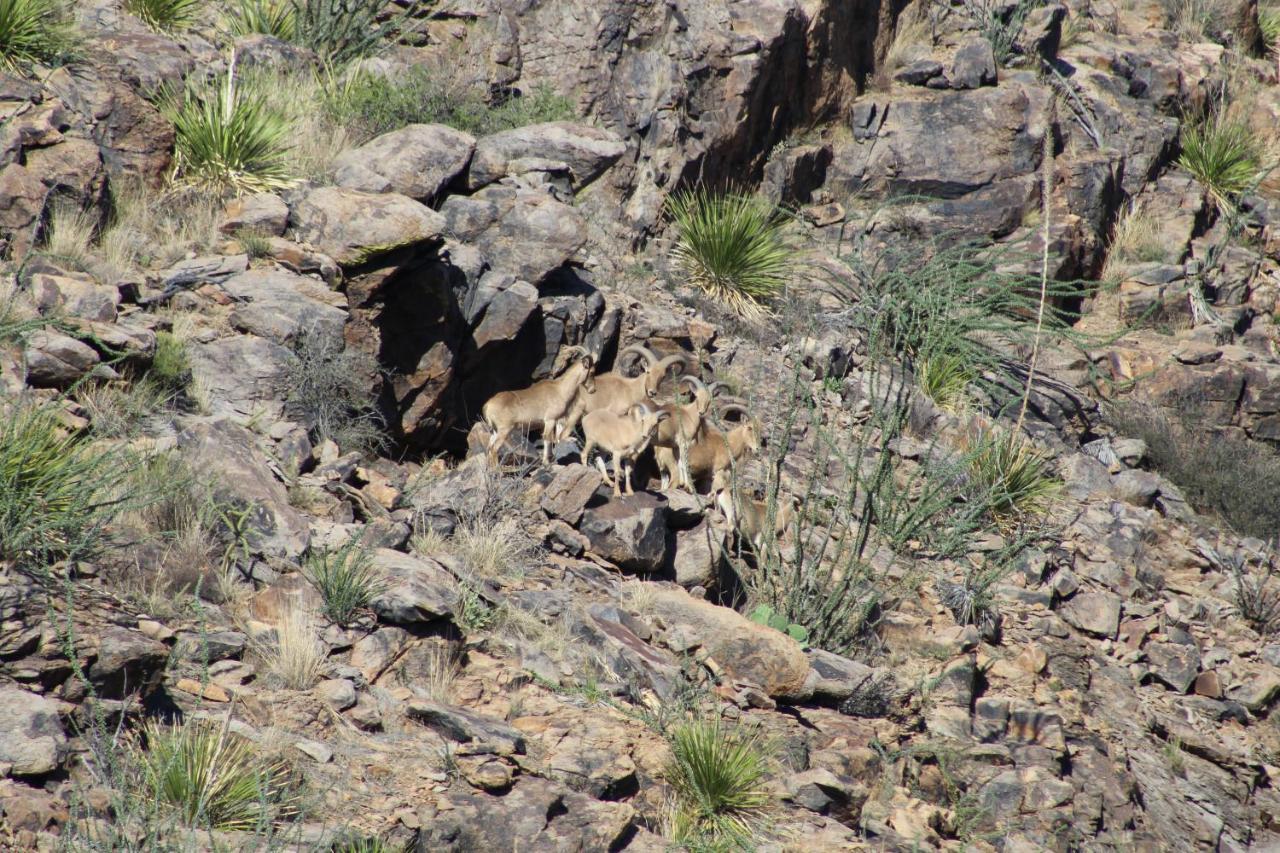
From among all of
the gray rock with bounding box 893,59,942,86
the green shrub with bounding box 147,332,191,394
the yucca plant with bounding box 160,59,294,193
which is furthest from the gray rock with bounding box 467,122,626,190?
the gray rock with bounding box 893,59,942,86

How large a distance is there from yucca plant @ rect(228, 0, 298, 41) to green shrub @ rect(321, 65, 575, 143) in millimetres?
1242

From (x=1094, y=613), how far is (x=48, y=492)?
8.83m

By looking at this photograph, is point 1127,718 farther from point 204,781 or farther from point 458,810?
point 204,781

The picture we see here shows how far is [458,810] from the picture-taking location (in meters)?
5.45

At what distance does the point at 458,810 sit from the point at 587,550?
3.71m

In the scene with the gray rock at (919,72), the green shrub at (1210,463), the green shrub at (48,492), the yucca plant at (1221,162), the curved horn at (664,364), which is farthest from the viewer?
the yucca plant at (1221,162)

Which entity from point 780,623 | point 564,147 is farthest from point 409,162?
point 780,623

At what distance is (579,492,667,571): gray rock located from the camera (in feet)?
29.3

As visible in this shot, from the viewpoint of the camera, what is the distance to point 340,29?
48.2 ft

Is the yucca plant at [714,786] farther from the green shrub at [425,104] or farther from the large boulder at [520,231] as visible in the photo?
the green shrub at [425,104]

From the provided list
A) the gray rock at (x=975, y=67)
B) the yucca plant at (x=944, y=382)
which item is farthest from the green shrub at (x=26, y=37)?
the gray rock at (x=975, y=67)

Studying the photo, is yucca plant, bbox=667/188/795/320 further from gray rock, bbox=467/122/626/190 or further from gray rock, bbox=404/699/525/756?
gray rock, bbox=404/699/525/756

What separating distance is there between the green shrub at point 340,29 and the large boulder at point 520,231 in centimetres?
385

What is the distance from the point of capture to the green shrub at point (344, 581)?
661cm
